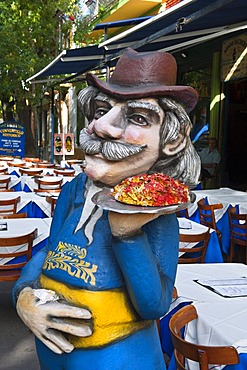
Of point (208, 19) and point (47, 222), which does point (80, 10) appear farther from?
point (47, 222)

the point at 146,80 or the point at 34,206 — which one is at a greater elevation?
the point at 146,80

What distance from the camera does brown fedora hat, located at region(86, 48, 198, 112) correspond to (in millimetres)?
1433

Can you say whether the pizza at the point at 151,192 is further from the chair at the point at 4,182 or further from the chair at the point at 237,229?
the chair at the point at 4,182

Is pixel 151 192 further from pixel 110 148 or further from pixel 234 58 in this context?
pixel 234 58

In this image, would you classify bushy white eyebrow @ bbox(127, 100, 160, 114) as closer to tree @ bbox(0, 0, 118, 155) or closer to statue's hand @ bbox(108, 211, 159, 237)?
statue's hand @ bbox(108, 211, 159, 237)

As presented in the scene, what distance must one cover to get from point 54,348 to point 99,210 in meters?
0.45

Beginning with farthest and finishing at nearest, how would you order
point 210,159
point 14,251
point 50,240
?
point 210,159
point 14,251
point 50,240

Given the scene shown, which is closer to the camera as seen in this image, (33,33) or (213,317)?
(213,317)

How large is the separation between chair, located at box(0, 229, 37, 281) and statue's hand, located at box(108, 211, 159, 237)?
264 centimetres

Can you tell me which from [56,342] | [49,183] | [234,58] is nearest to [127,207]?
[56,342]

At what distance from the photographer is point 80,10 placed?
15.1 metres

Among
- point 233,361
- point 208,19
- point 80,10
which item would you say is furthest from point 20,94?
point 233,361

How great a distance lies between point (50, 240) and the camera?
163 centimetres

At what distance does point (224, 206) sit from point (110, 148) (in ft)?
15.5
